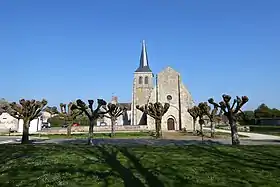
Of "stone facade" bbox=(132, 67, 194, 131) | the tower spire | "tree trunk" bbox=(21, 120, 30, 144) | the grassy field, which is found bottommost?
the grassy field

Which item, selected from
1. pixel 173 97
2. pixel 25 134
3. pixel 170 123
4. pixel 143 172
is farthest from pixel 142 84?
pixel 143 172

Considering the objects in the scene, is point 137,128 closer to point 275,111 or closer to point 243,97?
point 243,97

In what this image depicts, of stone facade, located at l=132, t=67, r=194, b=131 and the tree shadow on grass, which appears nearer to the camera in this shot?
the tree shadow on grass

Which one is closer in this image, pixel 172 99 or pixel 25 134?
pixel 25 134

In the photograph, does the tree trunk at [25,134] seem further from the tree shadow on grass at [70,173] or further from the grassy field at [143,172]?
the tree shadow on grass at [70,173]

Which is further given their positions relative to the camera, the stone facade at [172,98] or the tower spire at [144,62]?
the tower spire at [144,62]

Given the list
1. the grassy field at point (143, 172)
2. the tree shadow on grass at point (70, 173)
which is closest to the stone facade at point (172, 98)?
the grassy field at point (143, 172)

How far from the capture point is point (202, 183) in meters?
6.42

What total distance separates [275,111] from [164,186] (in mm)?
70064

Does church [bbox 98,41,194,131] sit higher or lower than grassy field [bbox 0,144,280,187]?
higher

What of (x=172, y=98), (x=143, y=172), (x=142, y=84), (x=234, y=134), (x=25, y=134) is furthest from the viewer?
(x=142, y=84)

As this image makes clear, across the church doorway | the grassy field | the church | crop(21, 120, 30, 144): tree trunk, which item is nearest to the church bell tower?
the church

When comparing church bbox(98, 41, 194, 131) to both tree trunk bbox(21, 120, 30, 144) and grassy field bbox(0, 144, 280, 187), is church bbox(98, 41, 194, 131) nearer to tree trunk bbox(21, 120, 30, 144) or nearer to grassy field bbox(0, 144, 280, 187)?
tree trunk bbox(21, 120, 30, 144)

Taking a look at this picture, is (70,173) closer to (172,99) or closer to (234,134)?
(234,134)
